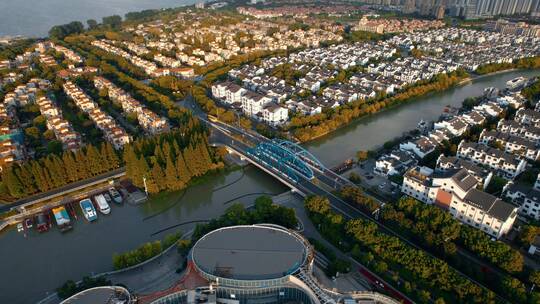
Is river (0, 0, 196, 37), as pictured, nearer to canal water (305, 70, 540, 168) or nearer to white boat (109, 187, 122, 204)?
white boat (109, 187, 122, 204)

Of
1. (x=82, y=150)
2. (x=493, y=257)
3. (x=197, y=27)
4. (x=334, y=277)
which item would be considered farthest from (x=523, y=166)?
(x=197, y=27)

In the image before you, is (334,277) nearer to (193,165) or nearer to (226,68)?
(193,165)

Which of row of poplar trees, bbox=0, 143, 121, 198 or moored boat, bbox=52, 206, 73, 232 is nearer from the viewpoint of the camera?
moored boat, bbox=52, 206, 73, 232

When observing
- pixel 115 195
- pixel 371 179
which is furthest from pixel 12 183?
pixel 371 179

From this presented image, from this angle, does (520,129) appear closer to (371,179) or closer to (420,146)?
(420,146)

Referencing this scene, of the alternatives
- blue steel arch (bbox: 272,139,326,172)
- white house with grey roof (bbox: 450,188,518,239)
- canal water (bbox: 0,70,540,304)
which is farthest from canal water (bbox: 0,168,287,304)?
white house with grey roof (bbox: 450,188,518,239)
